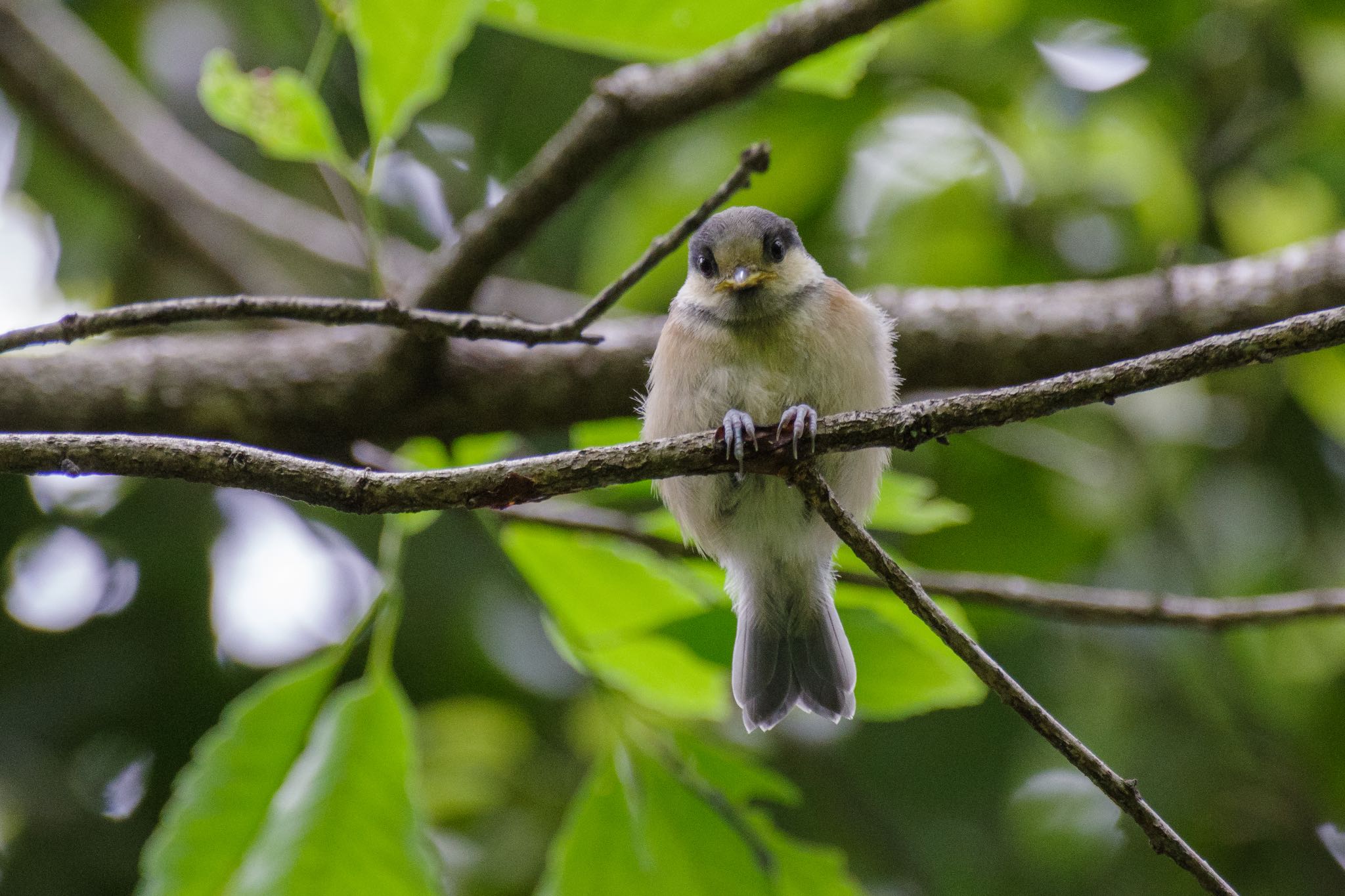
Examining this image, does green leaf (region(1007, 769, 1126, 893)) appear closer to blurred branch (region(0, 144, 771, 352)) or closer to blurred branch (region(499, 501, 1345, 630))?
blurred branch (region(499, 501, 1345, 630))

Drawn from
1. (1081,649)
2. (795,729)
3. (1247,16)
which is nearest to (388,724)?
(795,729)

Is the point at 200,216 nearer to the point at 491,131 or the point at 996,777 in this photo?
the point at 491,131

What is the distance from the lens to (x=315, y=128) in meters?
2.22

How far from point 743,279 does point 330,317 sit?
31.3 inches

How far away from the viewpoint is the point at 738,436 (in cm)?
157

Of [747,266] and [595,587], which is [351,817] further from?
[747,266]

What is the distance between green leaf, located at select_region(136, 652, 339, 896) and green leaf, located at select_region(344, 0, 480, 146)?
1129mm

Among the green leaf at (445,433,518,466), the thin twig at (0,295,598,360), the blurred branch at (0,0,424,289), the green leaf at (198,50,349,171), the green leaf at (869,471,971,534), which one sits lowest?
the green leaf at (869,471,971,534)

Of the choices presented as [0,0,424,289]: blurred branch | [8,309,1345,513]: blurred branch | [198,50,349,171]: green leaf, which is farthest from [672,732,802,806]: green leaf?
[0,0,424,289]: blurred branch

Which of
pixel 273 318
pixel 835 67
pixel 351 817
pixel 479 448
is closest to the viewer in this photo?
pixel 273 318

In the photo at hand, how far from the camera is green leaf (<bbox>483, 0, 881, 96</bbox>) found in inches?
92.5

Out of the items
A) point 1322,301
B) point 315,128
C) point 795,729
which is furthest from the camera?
point 795,729

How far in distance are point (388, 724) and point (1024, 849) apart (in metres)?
2.50

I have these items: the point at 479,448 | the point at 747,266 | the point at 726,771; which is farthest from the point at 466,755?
the point at 747,266
